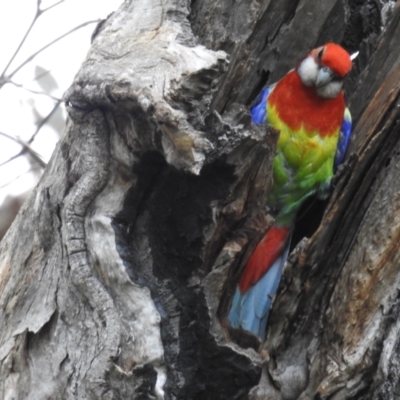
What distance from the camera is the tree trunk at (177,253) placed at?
4.00ft

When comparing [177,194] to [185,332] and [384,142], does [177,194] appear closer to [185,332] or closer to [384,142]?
[185,332]

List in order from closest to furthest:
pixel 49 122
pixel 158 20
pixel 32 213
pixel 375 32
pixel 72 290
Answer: pixel 72 290, pixel 158 20, pixel 32 213, pixel 375 32, pixel 49 122

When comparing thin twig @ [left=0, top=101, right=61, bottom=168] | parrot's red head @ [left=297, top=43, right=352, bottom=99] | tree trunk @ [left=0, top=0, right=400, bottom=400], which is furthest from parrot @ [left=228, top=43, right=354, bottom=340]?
thin twig @ [left=0, top=101, right=61, bottom=168]

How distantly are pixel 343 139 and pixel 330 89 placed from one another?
0.59 feet

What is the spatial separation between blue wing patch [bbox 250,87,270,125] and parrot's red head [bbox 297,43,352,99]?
0.42 feet

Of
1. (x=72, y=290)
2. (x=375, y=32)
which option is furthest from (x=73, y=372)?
(x=375, y=32)

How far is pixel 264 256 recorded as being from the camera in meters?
1.86

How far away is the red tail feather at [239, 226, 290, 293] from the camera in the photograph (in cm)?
181

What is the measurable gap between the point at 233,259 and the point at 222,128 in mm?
271

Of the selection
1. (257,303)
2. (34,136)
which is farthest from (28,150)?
(257,303)

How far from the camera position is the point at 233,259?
1.31m

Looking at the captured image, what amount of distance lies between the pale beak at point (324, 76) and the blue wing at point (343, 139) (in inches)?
4.4

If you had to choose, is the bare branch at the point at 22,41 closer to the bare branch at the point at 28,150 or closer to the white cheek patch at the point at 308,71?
the bare branch at the point at 28,150

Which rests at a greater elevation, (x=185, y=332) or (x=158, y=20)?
(x=158, y=20)
